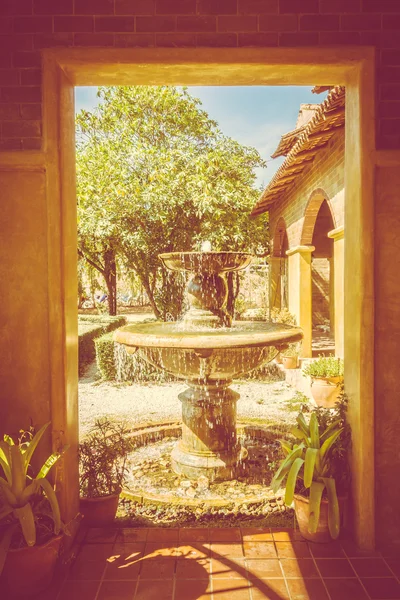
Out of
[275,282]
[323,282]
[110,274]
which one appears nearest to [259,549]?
[275,282]

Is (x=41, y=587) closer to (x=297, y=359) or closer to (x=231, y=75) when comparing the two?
(x=231, y=75)

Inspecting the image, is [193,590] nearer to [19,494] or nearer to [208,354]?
[19,494]

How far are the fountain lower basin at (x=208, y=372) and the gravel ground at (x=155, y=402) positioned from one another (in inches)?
57.7

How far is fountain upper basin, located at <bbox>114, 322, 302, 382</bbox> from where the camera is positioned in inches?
154

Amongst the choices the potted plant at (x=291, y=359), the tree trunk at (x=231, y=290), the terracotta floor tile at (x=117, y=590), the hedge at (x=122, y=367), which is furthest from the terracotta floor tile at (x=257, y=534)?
the potted plant at (x=291, y=359)

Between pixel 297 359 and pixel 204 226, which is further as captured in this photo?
pixel 204 226

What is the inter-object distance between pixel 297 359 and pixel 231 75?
24.2 ft

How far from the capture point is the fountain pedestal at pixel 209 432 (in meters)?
4.67

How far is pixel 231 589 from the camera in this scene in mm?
2572

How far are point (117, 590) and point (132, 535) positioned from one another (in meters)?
0.56

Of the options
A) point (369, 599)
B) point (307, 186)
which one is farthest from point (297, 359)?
point (369, 599)

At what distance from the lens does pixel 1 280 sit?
2854 millimetres

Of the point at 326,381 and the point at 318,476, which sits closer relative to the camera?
the point at 318,476

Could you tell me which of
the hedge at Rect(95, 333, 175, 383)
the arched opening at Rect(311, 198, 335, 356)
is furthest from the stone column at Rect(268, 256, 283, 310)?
the hedge at Rect(95, 333, 175, 383)
